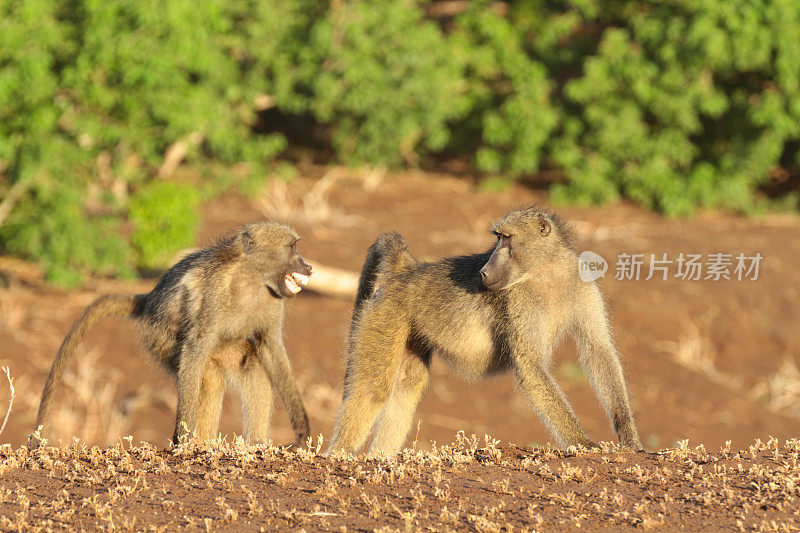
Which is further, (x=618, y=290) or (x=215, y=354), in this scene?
(x=618, y=290)

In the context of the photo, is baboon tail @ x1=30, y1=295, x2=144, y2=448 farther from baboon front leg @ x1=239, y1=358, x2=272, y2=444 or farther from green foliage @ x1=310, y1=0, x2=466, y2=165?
green foliage @ x1=310, y1=0, x2=466, y2=165

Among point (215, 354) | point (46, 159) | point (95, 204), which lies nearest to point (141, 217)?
point (46, 159)

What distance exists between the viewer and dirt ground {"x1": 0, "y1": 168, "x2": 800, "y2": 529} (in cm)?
1145

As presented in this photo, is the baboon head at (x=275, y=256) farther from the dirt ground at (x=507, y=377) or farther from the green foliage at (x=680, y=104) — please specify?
the green foliage at (x=680, y=104)

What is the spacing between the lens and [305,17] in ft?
57.4

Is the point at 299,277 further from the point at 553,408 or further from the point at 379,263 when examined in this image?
the point at 553,408

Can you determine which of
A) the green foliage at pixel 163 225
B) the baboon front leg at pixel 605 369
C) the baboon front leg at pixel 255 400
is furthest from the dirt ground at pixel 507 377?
the baboon front leg at pixel 605 369

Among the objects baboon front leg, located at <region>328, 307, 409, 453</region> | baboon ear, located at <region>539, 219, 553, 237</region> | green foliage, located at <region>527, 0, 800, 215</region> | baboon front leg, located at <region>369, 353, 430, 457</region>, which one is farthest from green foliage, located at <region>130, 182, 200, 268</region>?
baboon ear, located at <region>539, 219, 553, 237</region>

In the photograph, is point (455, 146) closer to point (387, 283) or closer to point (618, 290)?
point (618, 290)

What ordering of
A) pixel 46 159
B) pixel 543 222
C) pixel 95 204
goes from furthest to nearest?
pixel 95 204
pixel 46 159
pixel 543 222

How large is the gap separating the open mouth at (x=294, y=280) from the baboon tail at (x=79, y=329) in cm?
108

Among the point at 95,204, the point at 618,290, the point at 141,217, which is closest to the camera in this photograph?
the point at 141,217

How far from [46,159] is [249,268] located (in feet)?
20.4

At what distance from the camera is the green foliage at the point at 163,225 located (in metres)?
12.7
